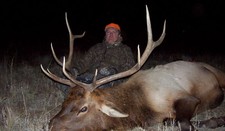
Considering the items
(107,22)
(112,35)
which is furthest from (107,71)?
(107,22)

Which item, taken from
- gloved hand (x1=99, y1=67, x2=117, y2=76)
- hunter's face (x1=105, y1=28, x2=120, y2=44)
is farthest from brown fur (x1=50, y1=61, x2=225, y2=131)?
hunter's face (x1=105, y1=28, x2=120, y2=44)

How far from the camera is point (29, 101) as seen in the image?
22.5 ft

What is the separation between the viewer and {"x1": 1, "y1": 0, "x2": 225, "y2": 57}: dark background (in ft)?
52.4

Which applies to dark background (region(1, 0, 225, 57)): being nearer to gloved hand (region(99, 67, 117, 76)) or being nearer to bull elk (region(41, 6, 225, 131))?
gloved hand (region(99, 67, 117, 76))

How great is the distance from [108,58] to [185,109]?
6.50 feet

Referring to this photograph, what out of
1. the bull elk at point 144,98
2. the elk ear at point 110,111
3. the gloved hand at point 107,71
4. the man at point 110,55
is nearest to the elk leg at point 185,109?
the bull elk at point 144,98

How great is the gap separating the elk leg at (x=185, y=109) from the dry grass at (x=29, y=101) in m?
0.14

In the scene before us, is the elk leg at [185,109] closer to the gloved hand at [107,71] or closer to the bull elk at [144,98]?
the bull elk at [144,98]

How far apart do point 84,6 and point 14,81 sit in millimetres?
24846

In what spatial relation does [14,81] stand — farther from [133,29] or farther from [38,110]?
[133,29]

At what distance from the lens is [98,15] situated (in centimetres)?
2864

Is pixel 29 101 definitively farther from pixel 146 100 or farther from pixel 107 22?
pixel 107 22

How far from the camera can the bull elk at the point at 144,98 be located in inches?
187

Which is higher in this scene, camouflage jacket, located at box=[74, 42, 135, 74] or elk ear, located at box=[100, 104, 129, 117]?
camouflage jacket, located at box=[74, 42, 135, 74]
